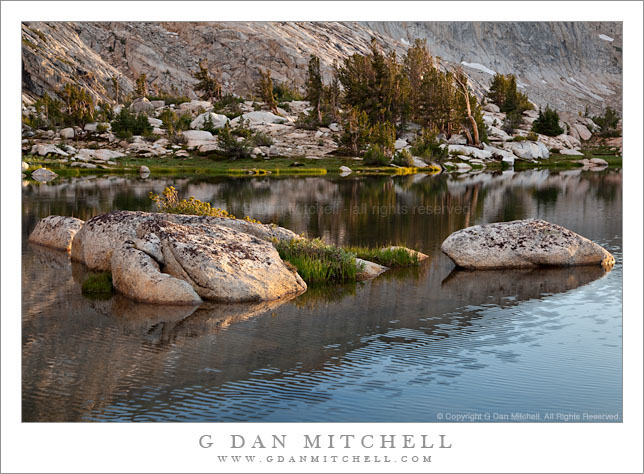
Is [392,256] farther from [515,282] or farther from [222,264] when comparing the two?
[222,264]

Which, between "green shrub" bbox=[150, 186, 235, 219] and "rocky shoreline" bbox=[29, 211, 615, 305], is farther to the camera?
"green shrub" bbox=[150, 186, 235, 219]

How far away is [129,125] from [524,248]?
73.1 m

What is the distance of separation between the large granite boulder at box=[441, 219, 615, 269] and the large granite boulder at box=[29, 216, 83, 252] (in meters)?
11.7

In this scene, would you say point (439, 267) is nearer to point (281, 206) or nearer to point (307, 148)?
point (281, 206)

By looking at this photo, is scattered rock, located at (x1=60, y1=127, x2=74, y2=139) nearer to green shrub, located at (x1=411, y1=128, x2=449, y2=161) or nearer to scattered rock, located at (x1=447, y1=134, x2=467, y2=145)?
green shrub, located at (x1=411, y1=128, x2=449, y2=161)

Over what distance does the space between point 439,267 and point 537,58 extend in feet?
541

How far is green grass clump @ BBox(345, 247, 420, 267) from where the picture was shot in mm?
20250

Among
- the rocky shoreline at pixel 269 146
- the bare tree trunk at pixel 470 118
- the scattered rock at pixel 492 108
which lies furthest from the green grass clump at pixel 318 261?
the scattered rock at pixel 492 108

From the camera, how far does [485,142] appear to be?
88.4m

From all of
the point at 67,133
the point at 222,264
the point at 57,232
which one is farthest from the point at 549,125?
the point at 222,264

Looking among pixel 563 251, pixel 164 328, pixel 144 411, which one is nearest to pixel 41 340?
pixel 164 328

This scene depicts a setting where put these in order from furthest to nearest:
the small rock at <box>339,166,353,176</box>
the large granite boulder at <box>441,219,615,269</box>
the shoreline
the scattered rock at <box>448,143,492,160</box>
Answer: the scattered rock at <box>448,143,492,160</box>
the small rock at <box>339,166,353,176</box>
the shoreline
the large granite boulder at <box>441,219,615,269</box>

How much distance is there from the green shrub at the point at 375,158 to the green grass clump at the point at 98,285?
58.6 m

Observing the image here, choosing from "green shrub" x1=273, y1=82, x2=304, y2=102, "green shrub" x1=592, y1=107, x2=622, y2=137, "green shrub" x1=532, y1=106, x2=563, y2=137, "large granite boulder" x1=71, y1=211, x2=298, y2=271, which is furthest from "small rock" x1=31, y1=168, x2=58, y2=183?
"green shrub" x1=592, y1=107, x2=622, y2=137
